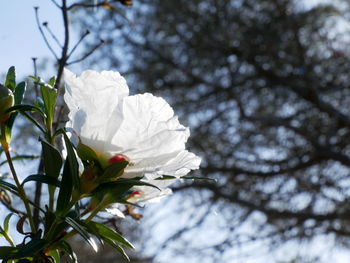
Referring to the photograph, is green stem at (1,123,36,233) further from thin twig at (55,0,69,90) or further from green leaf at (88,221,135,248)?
thin twig at (55,0,69,90)

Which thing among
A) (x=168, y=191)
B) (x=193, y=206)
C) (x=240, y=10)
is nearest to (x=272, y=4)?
(x=240, y=10)

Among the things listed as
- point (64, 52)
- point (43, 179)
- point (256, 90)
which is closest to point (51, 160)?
point (43, 179)

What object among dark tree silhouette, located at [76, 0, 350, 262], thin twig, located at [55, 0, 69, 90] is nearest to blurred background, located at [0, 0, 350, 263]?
dark tree silhouette, located at [76, 0, 350, 262]

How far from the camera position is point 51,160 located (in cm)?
47

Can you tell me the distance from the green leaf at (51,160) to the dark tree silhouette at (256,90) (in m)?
2.94

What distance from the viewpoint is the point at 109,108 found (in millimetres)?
459

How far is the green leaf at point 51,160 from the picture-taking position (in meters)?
0.46

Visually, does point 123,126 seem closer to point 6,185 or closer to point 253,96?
point 6,185

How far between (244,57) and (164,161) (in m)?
3.37

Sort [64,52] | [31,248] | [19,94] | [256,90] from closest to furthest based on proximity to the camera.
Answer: [31,248] < [19,94] < [64,52] < [256,90]

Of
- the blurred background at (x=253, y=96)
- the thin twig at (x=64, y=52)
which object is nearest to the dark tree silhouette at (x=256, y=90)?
the blurred background at (x=253, y=96)

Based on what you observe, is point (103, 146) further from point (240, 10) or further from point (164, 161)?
point (240, 10)

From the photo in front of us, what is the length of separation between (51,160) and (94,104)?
2.4 inches

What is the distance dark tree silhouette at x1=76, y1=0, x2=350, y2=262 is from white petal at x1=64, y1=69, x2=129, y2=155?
9.66 feet
